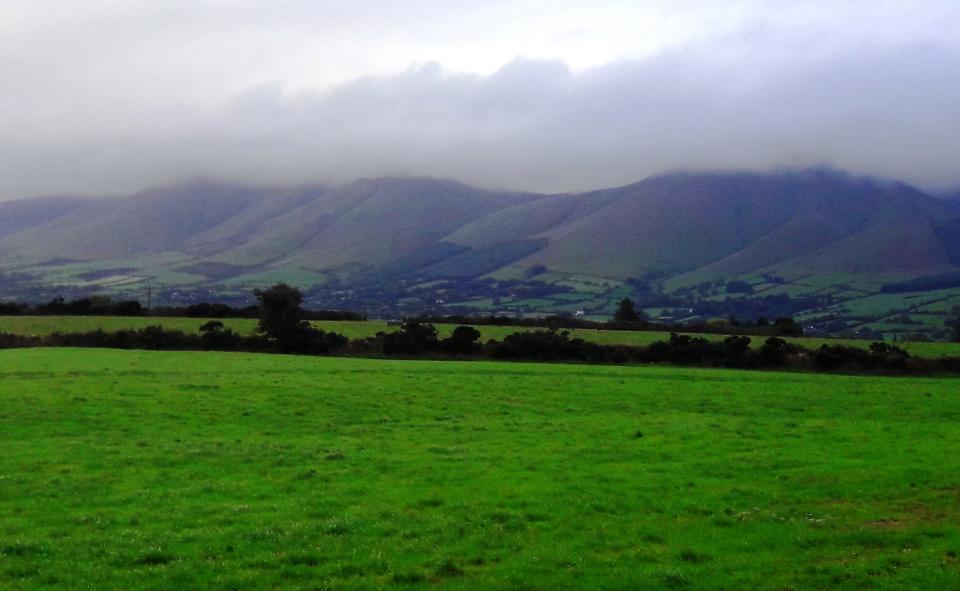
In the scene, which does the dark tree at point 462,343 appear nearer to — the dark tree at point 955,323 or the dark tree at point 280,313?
the dark tree at point 280,313

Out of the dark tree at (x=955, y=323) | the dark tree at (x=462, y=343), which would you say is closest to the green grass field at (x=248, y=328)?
the dark tree at (x=462, y=343)

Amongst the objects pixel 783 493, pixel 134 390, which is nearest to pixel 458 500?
pixel 783 493

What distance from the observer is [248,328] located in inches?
3282

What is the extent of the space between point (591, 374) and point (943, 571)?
3854cm

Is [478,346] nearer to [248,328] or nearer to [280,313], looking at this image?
[280,313]

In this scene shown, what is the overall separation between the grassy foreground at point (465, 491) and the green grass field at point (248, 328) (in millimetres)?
41712

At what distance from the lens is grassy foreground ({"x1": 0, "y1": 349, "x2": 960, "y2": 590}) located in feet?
42.9

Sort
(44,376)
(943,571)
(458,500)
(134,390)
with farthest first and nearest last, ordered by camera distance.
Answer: (44,376) → (134,390) → (458,500) → (943,571)

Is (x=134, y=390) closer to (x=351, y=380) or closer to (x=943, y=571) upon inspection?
(x=351, y=380)

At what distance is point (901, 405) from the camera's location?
3725cm

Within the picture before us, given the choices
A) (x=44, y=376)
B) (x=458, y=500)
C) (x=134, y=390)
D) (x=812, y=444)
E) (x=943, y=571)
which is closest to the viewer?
(x=943, y=571)

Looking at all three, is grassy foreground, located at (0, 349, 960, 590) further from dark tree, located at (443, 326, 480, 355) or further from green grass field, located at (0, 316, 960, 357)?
green grass field, located at (0, 316, 960, 357)

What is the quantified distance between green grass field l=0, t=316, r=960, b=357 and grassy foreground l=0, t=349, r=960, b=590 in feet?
137

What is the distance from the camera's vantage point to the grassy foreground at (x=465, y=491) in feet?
42.9
